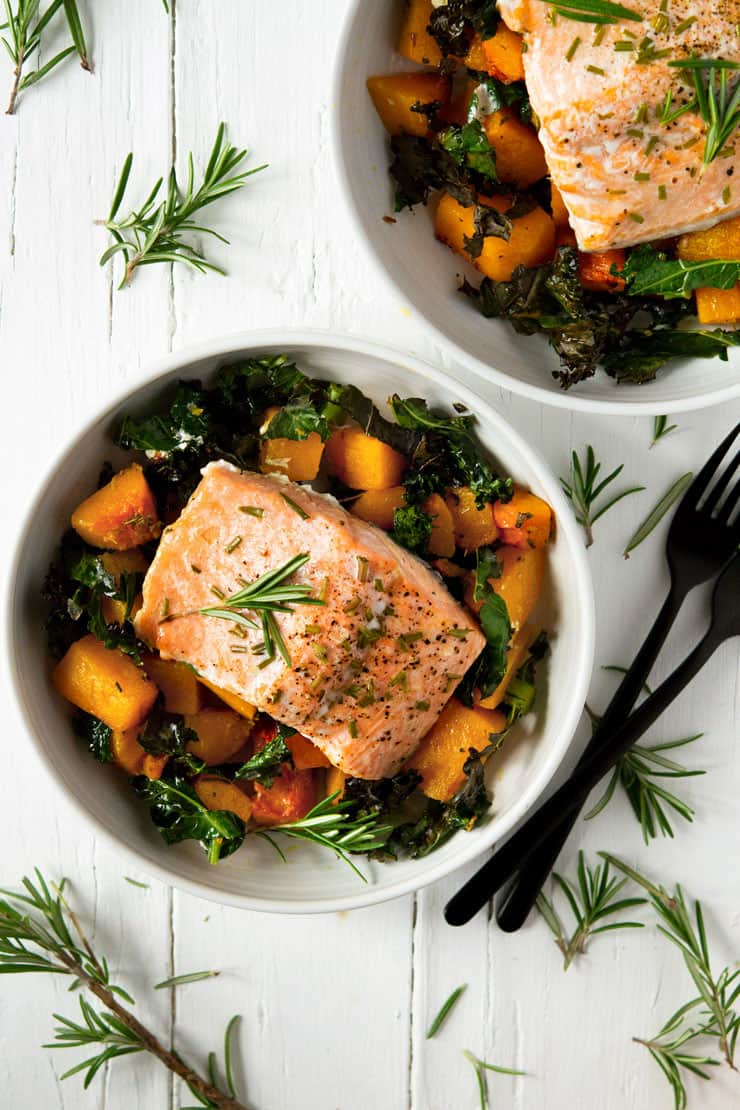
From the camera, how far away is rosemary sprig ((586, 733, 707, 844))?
2312 mm

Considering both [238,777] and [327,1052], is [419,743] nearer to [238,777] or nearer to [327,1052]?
[238,777]

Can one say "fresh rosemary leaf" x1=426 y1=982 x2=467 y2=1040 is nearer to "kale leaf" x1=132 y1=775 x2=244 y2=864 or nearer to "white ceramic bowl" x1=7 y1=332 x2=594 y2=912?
"white ceramic bowl" x1=7 y1=332 x2=594 y2=912

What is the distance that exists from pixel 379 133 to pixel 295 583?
937 millimetres

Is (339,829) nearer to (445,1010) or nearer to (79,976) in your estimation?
(445,1010)

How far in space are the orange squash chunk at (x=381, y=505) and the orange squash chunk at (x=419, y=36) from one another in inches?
33.5

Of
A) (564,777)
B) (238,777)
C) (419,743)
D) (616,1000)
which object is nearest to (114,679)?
(238,777)

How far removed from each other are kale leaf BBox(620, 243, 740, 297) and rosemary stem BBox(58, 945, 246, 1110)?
6.42 feet

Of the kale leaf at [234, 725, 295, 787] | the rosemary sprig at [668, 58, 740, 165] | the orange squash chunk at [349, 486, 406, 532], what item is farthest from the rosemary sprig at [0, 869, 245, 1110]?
the rosemary sprig at [668, 58, 740, 165]

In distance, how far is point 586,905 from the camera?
7.72ft

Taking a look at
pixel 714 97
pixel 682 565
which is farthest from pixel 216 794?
pixel 714 97

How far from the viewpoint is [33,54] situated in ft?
7.66

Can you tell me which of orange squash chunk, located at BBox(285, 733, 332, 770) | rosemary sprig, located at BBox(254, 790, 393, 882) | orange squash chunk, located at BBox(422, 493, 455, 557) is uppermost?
orange squash chunk, located at BBox(422, 493, 455, 557)

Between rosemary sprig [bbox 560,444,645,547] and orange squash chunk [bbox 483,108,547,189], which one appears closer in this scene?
orange squash chunk [bbox 483,108,547,189]

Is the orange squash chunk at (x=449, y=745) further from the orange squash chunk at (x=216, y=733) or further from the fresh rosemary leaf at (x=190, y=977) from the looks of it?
the fresh rosemary leaf at (x=190, y=977)
